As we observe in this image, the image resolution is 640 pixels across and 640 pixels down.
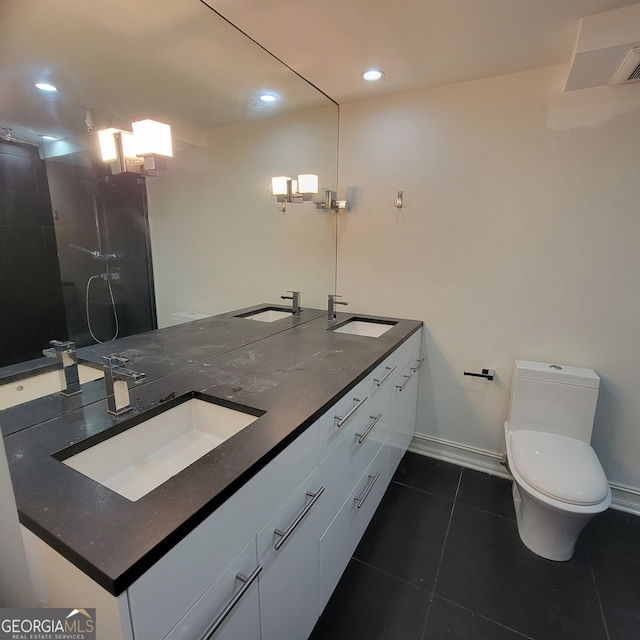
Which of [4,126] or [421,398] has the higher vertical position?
[4,126]

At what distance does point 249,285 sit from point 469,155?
151 cm

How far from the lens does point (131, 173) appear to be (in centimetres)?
126

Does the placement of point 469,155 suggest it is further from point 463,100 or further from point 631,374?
point 631,374

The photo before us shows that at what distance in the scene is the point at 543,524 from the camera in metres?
1.67

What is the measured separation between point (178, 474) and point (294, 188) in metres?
1.91

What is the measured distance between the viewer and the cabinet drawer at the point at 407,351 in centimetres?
195

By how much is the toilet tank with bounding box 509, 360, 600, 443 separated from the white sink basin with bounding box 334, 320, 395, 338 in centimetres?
83

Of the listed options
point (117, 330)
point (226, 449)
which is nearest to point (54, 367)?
point (117, 330)

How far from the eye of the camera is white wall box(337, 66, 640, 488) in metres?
1.86

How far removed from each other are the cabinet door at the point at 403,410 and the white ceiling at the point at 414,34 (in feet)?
5.36

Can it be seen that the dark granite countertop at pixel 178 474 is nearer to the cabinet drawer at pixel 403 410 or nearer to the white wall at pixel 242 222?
the white wall at pixel 242 222

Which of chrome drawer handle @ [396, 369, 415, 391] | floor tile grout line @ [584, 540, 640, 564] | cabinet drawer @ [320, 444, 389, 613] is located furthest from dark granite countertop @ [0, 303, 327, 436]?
floor tile grout line @ [584, 540, 640, 564]

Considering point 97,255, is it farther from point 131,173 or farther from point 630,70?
point 630,70

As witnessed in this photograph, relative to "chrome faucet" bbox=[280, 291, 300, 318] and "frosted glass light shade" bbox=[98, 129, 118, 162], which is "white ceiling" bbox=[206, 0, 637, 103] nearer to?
"frosted glass light shade" bbox=[98, 129, 118, 162]
